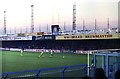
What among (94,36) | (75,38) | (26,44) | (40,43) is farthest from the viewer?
(26,44)

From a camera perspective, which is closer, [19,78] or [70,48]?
[19,78]

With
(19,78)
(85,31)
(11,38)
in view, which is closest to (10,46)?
(11,38)

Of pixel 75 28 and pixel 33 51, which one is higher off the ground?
pixel 75 28

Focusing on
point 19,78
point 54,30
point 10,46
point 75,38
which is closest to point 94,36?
→ point 75,38

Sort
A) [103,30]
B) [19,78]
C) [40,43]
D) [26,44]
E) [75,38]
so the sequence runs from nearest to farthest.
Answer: [19,78] → [103,30] → [75,38] → [40,43] → [26,44]

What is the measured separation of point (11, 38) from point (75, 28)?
15.9 ft

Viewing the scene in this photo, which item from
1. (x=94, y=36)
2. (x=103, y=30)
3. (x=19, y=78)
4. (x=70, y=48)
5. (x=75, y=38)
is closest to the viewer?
(x=19, y=78)

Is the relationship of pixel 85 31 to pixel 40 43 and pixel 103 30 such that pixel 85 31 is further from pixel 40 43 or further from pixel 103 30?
pixel 40 43

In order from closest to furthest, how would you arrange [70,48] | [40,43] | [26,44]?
1. [70,48]
2. [40,43]
3. [26,44]

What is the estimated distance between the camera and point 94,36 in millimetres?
14719

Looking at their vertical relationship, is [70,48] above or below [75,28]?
below

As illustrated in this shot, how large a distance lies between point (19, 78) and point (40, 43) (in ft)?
43.4

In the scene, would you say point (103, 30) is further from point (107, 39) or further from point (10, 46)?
point (10, 46)

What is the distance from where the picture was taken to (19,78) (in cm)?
526
